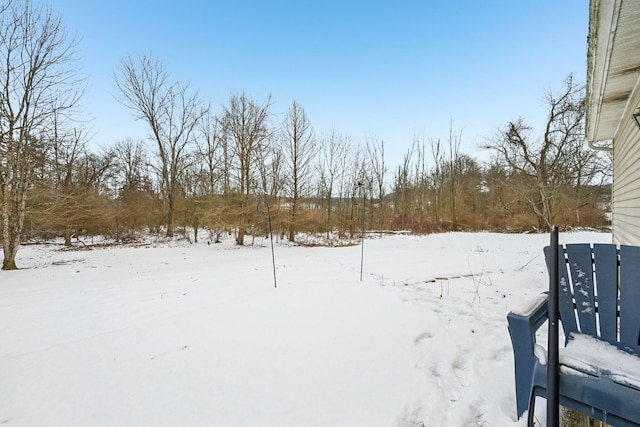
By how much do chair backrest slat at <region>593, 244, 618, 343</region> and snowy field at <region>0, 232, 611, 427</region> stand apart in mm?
627

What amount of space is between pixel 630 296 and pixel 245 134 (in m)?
11.5

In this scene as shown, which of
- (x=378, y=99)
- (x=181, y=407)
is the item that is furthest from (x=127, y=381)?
(x=378, y=99)

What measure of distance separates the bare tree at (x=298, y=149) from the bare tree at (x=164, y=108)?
5847 millimetres

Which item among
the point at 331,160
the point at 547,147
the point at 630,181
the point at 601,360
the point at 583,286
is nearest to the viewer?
the point at 601,360

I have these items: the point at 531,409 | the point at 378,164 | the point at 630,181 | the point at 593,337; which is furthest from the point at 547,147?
the point at 531,409

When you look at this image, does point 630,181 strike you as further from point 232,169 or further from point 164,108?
point 164,108

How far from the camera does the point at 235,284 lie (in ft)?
14.1

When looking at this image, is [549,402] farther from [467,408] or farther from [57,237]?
[57,237]

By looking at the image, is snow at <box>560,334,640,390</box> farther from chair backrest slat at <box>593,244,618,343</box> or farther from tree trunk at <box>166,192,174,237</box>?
tree trunk at <box>166,192,174,237</box>

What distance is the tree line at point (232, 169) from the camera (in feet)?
22.1

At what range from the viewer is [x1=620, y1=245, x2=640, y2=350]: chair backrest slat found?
120cm

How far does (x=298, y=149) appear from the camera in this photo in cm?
1199

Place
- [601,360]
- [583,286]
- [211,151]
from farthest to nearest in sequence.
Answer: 1. [211,151]
2. [583,286]
3. [601,360]

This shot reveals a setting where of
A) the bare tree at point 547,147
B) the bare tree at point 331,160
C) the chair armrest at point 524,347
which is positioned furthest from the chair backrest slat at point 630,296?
the bare tree at point 547,147
